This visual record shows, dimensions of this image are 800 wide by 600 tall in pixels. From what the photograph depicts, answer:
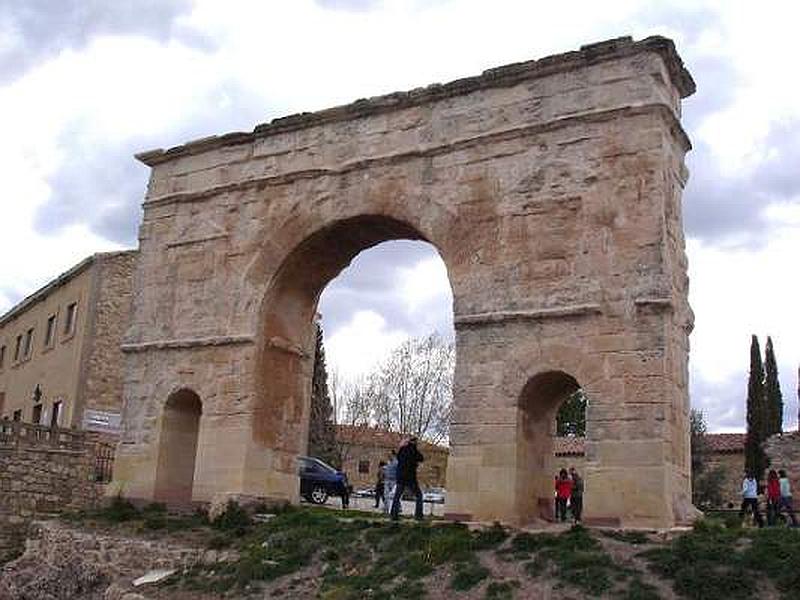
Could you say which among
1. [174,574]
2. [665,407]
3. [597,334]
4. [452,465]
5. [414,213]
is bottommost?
[174,574]

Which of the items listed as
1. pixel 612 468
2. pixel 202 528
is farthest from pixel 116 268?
pixel 612 468

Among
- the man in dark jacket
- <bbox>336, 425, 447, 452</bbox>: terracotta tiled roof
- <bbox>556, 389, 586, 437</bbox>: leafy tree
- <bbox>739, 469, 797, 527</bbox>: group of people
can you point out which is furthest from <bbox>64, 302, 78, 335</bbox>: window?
<bbox>556, 389, 586, 437</bbox>: leafy tree

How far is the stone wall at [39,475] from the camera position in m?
18.5

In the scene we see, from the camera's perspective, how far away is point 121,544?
522 inches

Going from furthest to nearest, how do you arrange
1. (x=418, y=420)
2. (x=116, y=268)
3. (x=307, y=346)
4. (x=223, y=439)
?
(x=418, y=420), (x=116, y=268), (x=307, y=346), (x=223, y=439)

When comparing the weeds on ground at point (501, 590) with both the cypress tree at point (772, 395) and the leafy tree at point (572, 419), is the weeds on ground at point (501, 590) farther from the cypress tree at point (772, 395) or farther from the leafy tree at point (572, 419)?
the leafy tree at point (572, 419)

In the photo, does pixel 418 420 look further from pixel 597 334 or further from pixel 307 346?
pixel 597 334

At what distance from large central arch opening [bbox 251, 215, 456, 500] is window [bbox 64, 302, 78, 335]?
1257cm

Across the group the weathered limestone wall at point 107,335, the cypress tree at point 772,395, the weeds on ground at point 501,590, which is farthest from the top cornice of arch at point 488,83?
the cypress tree at point 772,395

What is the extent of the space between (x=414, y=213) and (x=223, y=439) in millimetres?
4597

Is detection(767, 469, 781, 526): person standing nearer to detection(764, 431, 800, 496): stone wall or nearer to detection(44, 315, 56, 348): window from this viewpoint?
detection(764, 431, 800, 496): stone wall

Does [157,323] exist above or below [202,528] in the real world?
above

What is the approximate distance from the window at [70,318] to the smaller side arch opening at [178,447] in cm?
1134

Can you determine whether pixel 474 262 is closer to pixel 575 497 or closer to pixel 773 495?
pixel 575 497
